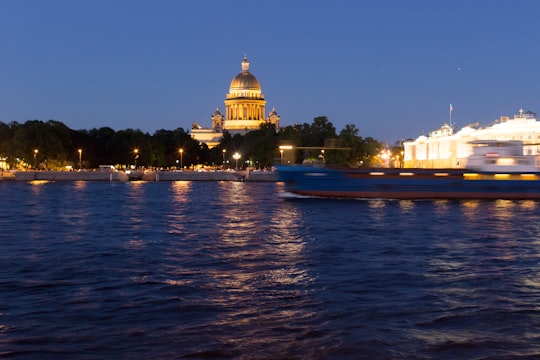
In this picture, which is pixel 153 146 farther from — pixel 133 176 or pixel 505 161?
pixel 505 161

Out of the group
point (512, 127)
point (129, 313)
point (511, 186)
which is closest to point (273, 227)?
point (129, 313)

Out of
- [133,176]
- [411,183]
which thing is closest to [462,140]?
[133,176]

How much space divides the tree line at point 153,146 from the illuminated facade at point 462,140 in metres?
13.3

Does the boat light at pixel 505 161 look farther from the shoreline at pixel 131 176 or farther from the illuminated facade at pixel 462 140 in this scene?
the shoreline at pixel 131 176

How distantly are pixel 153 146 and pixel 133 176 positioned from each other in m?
24.4

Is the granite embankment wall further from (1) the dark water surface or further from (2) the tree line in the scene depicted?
(1) the dark water surface

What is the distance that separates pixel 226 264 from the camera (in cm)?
2106

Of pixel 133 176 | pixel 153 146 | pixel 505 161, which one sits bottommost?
pixel 133 176

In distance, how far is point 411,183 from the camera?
59.8m

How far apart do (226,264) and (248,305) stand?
6196mm

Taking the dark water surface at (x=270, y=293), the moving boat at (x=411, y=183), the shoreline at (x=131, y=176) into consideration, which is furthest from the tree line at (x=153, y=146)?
the dark water surface at (x=270, y=293)

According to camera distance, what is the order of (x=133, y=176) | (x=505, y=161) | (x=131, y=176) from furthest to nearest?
(x=133, y=176)
(x=131, y=176)
(x=505, y=161)

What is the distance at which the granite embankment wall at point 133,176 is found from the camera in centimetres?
11656

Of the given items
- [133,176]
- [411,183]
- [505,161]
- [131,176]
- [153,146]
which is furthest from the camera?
[153,146]
